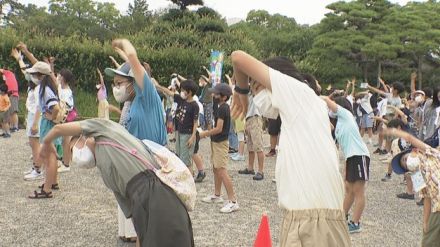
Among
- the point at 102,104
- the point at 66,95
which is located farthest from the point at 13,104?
the point at 102,104

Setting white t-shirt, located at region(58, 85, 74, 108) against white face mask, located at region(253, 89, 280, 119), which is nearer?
white face mask, located at region(253, 89, 280, 119)

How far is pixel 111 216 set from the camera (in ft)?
19.3

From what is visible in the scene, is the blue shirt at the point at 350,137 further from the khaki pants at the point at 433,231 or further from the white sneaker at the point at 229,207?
the khaki pants at the point at 433,231

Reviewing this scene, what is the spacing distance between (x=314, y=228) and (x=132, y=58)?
2.17m

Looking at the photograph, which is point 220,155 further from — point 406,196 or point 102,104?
point 406,196

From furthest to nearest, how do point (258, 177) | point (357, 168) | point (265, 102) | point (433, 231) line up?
point (258, 177) < point (357, 168) < point (433, 231) < point (265, 102)

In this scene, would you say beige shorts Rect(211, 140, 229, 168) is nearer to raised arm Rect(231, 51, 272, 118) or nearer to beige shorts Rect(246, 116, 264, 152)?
beige shorts Rect(246, 116, 264, 152)

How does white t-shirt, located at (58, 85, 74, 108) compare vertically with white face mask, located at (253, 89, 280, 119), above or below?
below

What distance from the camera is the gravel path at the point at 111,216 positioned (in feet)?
16.8

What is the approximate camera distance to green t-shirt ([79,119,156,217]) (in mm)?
2924

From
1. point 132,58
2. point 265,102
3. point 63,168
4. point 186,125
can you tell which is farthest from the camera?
point 63,168

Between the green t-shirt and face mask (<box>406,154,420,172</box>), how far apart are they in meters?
1.82

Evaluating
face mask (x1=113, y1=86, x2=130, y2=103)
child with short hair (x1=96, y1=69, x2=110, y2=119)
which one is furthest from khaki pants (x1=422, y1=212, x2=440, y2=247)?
child with short hair (x1=96, y1=69, x2=110, y2=119)

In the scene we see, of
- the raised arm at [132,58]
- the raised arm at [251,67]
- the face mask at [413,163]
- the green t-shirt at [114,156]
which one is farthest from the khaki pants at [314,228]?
the raised arm at [132,58]
